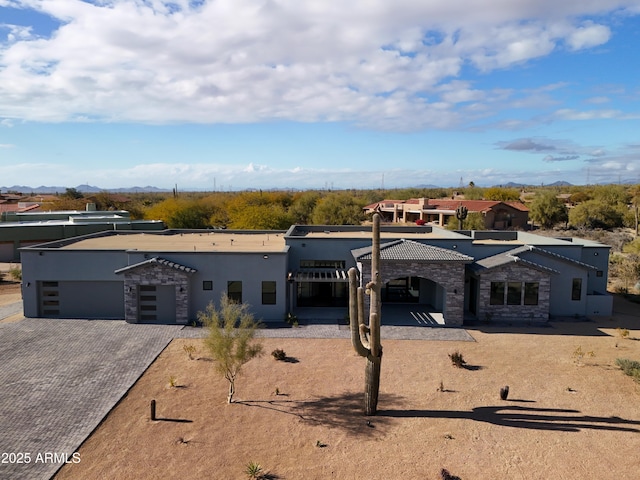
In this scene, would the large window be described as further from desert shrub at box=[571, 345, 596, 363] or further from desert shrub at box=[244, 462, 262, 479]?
desert shrub at box=[244, 462, 262, 479]

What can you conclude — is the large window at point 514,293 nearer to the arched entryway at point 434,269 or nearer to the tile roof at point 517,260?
the tile roof at point 517,260

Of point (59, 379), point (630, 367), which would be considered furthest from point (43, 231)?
point (630, 367)

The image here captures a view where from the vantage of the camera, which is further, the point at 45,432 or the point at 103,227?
the point at 103,227

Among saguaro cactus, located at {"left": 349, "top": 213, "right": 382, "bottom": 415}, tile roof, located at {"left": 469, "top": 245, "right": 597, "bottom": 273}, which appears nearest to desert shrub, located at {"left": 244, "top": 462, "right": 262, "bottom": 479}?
saguaro cactus, located at {"left": 349, "top": 213, "right": 382, "bottom": 415}

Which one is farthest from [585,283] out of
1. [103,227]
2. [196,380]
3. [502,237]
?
[103,227]

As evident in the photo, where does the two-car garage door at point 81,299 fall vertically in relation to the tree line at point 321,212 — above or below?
below

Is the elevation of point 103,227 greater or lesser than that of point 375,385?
greater

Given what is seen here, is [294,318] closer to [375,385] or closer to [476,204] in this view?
[375,385]

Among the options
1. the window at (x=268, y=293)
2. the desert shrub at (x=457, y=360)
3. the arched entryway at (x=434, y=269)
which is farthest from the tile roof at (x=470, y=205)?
the desert shrub at (x=457, y=360)
